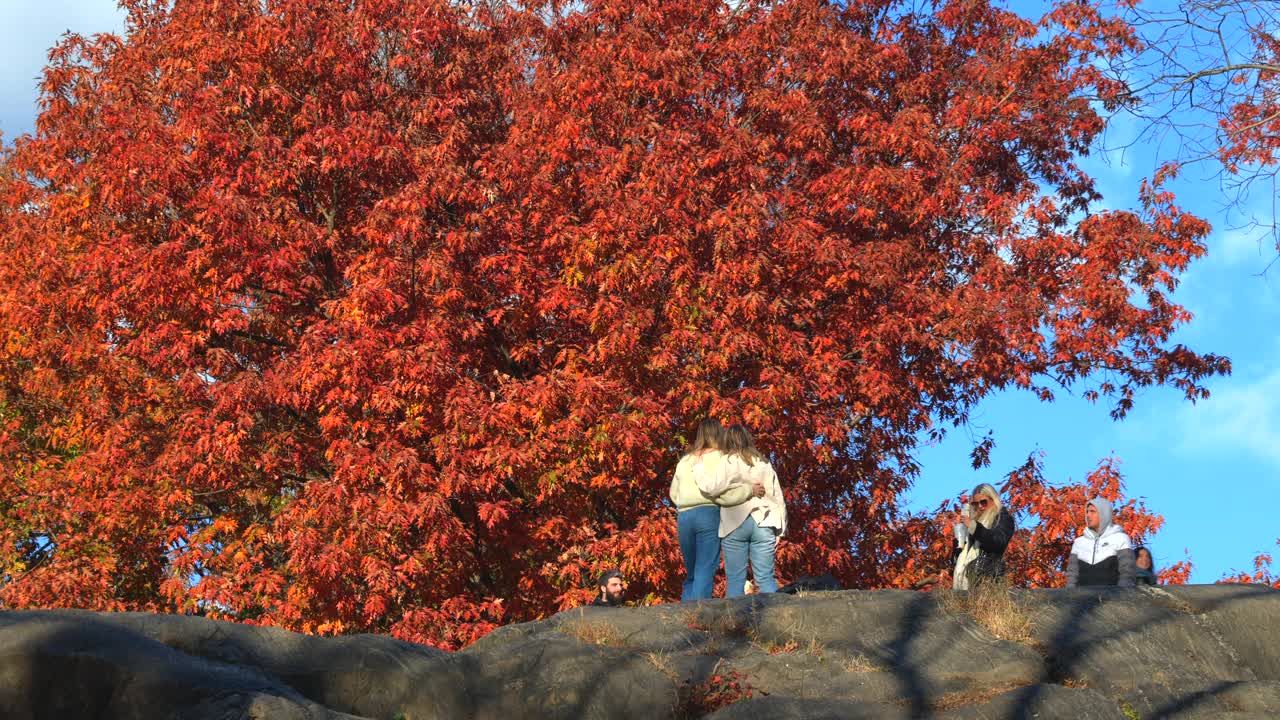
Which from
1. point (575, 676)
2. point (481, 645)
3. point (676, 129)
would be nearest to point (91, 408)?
point (676, 129)

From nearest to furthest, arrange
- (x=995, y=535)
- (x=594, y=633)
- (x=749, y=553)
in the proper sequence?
(x=594, y=633) → (x=995, y=535) → (x=749, y=553)

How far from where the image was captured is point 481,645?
28.6 feet

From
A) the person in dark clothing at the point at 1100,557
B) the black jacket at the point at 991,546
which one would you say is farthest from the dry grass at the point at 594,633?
the person in dark clothing at the point at 1100,557

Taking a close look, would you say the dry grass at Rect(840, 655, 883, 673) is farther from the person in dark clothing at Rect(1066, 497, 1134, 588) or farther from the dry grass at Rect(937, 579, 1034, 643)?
the person in dark clothing at Rect(1066, 497, 1134, 588)

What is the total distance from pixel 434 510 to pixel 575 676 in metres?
Answer: 6.51

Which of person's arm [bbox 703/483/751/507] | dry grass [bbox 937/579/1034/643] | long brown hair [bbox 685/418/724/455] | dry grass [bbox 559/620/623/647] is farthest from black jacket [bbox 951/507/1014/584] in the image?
dry grass [bbox 559/620/623/647]

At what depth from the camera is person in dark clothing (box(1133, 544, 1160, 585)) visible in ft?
38.4

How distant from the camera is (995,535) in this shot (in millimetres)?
10711

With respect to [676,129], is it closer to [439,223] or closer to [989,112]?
[439,223]

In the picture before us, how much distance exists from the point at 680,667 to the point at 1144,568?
6.30 m

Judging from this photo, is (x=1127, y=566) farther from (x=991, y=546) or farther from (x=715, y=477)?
(x=715, y=477)

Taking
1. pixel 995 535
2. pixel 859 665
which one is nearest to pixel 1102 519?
pixel 995 535

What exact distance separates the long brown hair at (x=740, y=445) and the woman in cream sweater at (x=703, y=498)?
62mm

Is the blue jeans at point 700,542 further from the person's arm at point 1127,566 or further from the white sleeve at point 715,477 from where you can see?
the person's arm at point 1127,566
